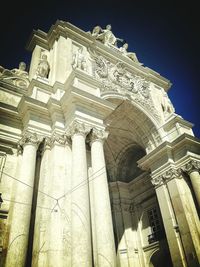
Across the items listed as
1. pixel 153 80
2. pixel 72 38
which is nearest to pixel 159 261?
pixel 153 80

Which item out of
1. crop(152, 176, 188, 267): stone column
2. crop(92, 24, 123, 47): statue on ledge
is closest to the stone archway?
crop(152, 176, 188, 267): stone column

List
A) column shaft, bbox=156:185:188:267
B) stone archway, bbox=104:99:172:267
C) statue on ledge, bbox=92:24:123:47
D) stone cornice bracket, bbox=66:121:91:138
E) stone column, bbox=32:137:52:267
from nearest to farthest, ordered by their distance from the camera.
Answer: stone column, bbox=32:137:52:267 < stone cornice bracket, bbox=66:121:91:138 < column shaft, bbox=156:185:188:267 < stone archway, bbox=104:99:172:267 < statue on ledge, bbox=92:24:123:47

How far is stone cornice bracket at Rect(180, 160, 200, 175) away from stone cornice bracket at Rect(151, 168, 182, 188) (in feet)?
1.25

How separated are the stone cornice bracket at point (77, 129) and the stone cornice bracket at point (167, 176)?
6147mm

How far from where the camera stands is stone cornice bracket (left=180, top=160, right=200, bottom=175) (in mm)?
13382

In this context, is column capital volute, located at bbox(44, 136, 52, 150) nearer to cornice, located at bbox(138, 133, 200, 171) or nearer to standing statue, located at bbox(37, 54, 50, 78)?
standing statue, located at bbox(37, 54, 50, 78)

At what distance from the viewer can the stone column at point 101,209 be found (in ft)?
25.2

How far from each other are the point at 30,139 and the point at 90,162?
2.67 metres

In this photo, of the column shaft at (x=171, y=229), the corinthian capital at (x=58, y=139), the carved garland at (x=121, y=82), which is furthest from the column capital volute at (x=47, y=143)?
the column shaft at (x=171, y=229)

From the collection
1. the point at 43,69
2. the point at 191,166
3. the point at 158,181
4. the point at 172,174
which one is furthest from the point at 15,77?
the point at 191,166

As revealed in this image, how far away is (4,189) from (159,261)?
437 inches

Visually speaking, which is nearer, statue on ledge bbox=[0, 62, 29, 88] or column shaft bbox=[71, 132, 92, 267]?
column shaft bbox=[71, 132, 92, 267]

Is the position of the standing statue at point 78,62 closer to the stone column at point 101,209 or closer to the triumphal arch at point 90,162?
the triumphal arch at point 90,162

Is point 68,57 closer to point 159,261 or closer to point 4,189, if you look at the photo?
point 4,189
